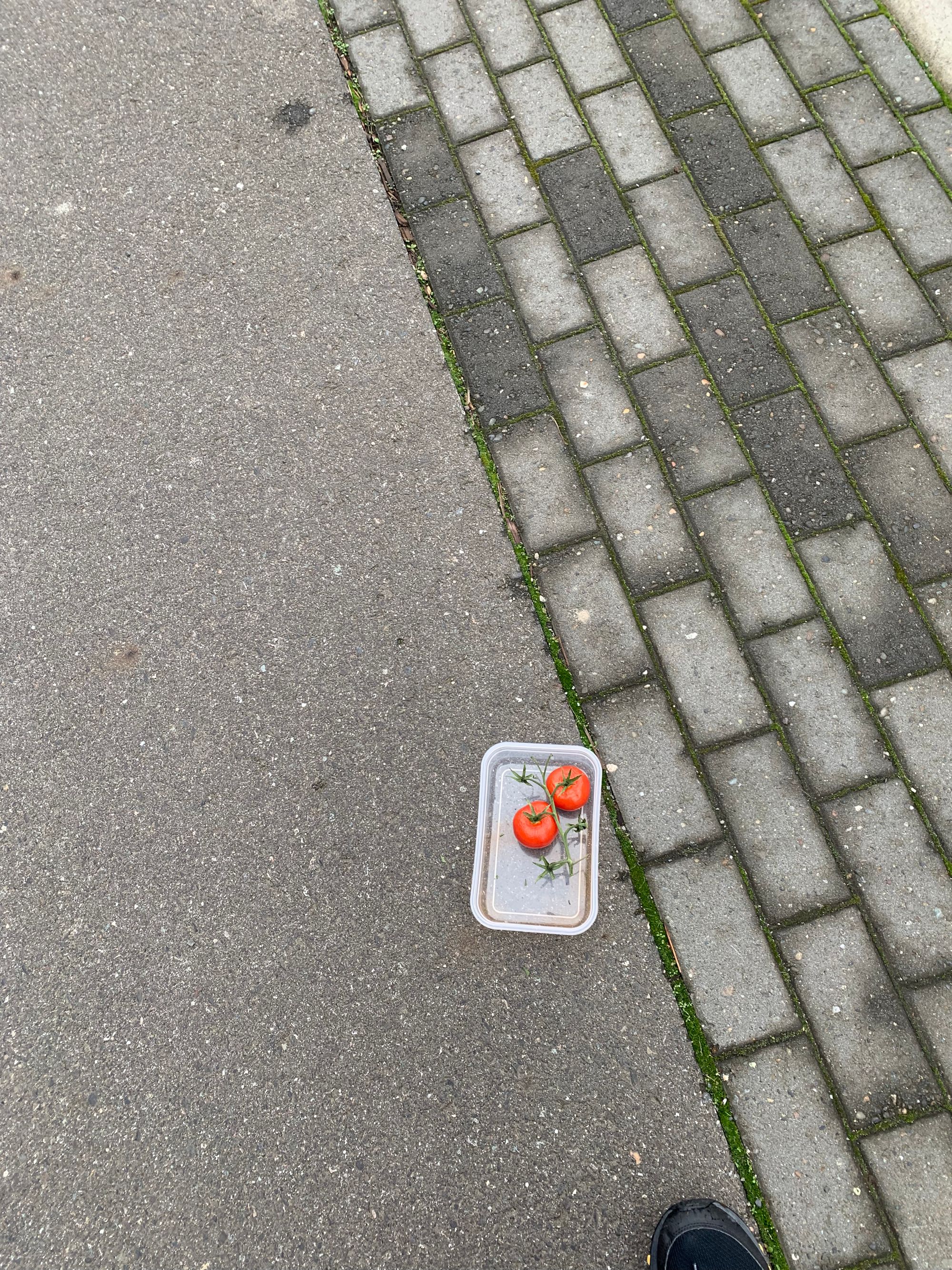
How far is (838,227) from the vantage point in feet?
10.7

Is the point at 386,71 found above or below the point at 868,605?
above

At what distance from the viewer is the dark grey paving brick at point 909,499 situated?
292 cm

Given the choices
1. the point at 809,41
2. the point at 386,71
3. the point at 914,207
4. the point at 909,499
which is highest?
the point at 386,71

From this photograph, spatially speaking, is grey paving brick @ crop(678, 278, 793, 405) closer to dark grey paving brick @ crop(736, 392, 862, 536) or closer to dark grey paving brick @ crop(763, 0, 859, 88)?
dark grey paving brick @ crop(736, 392, 862, 536)

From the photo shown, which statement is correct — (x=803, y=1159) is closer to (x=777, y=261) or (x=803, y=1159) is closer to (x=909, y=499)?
(x=909, y=499)

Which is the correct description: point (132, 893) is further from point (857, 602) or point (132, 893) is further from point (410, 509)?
point (857, 602)

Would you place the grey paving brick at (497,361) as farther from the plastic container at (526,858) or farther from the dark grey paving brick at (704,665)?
the plastic container at (526,858)

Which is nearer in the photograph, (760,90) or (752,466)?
(752,466)

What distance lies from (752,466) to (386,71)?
221 centimetres

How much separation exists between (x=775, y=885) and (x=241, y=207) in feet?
10.2

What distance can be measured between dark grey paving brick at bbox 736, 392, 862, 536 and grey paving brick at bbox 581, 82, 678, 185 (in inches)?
41.8

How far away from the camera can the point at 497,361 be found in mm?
3217

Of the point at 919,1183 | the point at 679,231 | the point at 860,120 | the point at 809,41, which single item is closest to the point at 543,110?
the point at 679,231

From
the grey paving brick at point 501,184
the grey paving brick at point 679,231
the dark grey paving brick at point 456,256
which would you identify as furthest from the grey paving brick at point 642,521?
the grey paving brick at point 501,184
